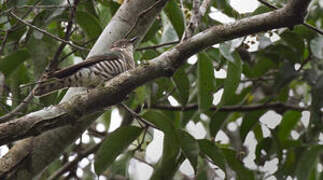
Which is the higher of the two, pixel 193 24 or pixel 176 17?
pixel 193 24

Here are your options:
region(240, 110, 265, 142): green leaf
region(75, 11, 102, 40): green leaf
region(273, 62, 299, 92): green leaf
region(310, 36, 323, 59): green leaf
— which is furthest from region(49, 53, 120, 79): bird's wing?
region(310, 36, 323, 59): green leaf

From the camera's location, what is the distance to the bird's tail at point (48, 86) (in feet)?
11.0

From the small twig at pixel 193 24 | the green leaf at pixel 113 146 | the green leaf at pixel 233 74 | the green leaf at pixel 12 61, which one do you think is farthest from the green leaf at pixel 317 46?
the green leaf at pixel 12 61

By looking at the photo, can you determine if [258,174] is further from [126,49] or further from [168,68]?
[168,68]

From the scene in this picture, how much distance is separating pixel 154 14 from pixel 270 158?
1.49 m

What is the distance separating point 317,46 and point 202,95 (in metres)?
1.18

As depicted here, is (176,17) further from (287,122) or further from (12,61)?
(287,122)

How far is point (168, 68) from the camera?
266 cm

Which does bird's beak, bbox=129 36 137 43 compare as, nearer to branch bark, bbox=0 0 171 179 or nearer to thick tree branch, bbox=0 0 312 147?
branch bark, bbox=0 0 171 179

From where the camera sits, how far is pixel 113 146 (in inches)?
135

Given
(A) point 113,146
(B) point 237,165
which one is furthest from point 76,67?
(B) point 237,165

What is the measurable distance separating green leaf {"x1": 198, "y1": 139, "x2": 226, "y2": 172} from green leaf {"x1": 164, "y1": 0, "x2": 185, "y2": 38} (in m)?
0.76

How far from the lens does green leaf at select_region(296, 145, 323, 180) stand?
12.1 ft

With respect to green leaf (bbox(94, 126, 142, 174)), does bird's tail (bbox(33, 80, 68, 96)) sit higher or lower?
higher
